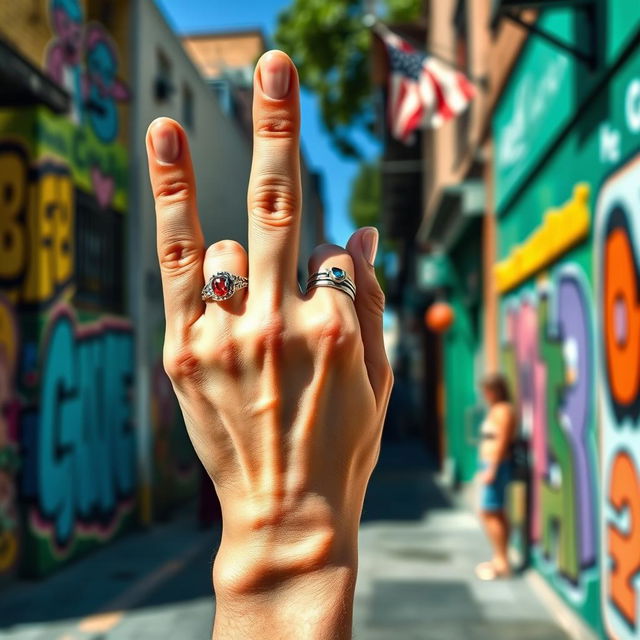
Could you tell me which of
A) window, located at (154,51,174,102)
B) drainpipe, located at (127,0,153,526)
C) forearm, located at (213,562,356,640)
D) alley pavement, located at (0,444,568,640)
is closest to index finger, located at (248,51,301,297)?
forearm, located at (213,562,356,640)

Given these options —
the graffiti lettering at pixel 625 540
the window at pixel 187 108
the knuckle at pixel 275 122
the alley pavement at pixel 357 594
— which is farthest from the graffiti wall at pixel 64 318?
the knuckle at pixel 275 122

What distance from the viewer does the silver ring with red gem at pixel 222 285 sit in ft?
4.19

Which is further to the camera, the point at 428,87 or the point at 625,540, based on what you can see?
the point at 428,87

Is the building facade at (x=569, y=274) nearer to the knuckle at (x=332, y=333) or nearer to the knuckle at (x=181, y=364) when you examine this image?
the knuckle at (x=332, y=333)

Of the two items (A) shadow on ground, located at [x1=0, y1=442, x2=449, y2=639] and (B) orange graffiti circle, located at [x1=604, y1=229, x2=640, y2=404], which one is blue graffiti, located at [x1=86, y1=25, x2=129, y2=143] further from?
(B) orange graffiti circle, located at [x1=604, y1=229, x2=640, y2=404]

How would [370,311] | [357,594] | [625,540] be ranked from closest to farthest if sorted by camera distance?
[370,311] < [625,540] < [357,594]

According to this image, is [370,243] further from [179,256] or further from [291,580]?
[291,580]

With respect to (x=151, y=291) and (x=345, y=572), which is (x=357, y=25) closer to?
(x=151, y=291)

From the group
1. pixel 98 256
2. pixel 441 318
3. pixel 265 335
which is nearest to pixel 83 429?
pixel 98 256

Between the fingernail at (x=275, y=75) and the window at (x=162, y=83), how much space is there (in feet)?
36.0

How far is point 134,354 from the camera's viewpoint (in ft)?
35.2

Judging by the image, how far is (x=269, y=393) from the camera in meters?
1.29

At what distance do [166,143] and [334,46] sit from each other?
63.7ft

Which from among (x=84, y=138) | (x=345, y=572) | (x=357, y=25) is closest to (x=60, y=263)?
(x=84, y=138)
